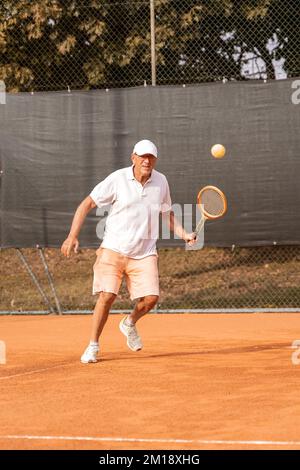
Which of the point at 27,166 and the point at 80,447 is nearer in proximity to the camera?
the point at 80,447

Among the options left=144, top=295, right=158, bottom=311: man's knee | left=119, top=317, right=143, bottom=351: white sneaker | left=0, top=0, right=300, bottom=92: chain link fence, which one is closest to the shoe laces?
left=119, top=317, right=143, bottom=351: white sneaker

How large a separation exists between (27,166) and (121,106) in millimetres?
1279

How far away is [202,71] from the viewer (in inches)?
529

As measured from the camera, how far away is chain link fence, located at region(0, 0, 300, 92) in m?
13.5

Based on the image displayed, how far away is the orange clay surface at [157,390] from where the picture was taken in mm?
4754

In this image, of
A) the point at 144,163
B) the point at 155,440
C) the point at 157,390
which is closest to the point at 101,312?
the point at 144,163

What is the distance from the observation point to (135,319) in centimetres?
775

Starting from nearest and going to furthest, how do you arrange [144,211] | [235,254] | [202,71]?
1. [144,211]
2. [202,71]
3. [235,254]

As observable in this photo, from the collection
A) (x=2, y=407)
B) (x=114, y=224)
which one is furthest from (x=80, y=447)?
(x=114, y=224)

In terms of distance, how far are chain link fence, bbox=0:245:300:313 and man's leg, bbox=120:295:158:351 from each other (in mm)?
4365

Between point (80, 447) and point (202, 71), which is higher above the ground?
point (202, 71)

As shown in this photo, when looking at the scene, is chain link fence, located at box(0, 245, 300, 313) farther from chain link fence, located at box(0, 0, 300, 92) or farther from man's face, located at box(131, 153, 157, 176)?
man's face, located at box(131, 153, 157, 176)

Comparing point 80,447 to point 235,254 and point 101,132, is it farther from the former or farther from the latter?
point 235,254

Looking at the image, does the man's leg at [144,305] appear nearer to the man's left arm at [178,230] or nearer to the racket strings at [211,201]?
the man's left arm at [178,230]
